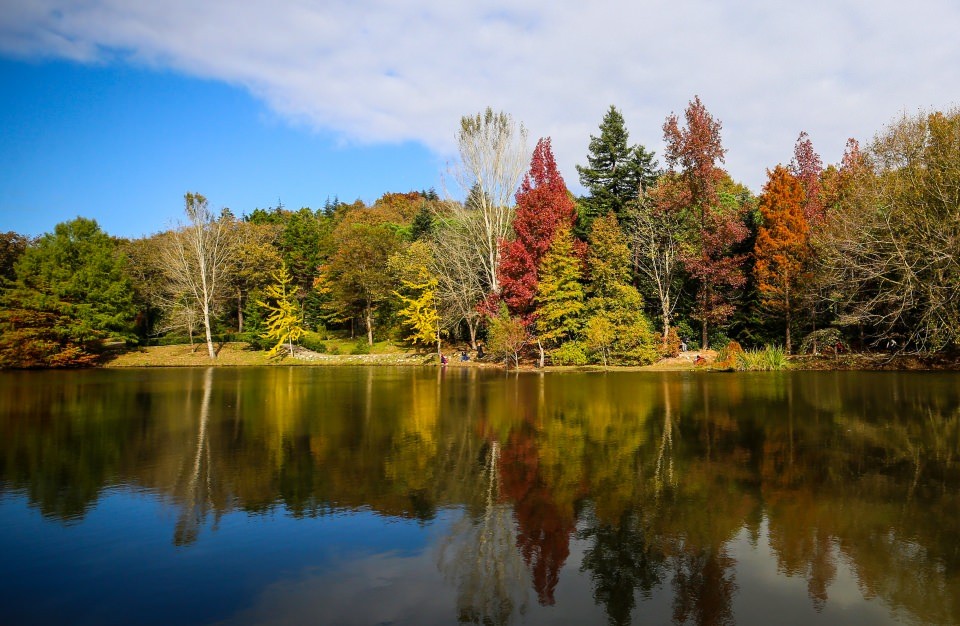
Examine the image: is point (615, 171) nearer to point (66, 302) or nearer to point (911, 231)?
point (911, 231)

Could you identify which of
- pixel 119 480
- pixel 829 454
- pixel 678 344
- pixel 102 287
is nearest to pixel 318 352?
pixel 102 287

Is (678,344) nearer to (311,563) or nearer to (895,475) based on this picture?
(895,475)

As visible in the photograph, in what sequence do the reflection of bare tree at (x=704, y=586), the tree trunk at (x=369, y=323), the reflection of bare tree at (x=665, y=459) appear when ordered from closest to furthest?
the reflection of bare tree at (x=704, y=586) < the reflection of bare tree at (x=665, y=459) < the tree trunk at (x=369, y=323)

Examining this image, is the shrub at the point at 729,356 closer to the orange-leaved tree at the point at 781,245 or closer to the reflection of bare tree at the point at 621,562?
the orange-leaved tree at the point at 781,245

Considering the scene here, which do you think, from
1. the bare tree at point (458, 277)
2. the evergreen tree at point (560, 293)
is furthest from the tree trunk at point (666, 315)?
the bare tree at point (458, 277)

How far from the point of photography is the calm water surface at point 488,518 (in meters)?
5.63

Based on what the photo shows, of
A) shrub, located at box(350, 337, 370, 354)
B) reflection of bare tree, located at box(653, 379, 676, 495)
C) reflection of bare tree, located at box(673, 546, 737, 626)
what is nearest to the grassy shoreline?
shrub, located at box(350, 337, 370, 354)

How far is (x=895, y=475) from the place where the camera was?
9594 millimetres

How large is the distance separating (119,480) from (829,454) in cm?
1276

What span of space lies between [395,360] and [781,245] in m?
25.4

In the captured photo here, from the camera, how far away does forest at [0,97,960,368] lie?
86.8ft

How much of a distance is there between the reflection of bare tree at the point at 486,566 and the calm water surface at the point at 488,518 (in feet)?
0.10

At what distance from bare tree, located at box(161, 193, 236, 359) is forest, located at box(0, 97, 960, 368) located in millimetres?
186

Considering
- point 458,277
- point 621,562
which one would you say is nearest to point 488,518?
point 621,562
